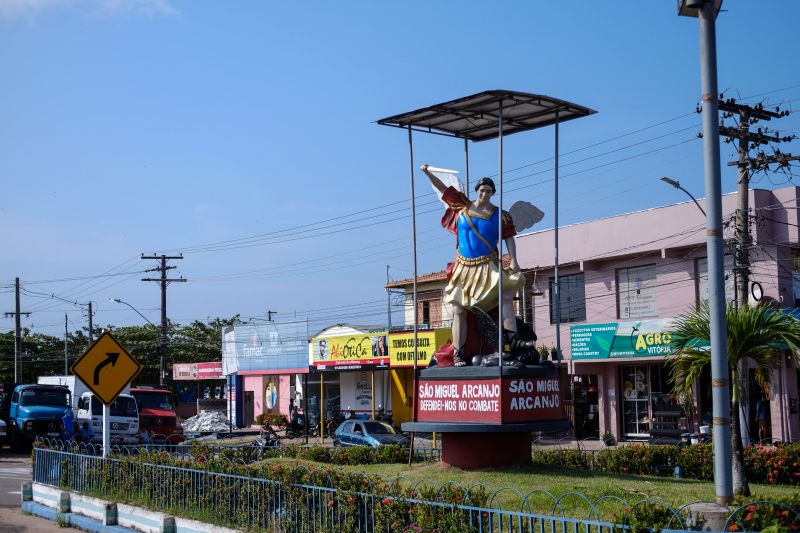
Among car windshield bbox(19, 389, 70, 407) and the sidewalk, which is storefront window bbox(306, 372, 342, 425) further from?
the sidewalk

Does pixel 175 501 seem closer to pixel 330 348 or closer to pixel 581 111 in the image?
pixel 581 111

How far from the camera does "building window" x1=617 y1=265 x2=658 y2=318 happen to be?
31828 mm

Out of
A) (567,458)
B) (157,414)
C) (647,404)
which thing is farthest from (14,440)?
(567,458)

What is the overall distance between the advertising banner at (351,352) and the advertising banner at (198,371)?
14248 mm

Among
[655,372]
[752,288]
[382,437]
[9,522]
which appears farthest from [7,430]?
[752,288]

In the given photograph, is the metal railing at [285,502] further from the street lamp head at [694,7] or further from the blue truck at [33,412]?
the blue truck at [33,412]

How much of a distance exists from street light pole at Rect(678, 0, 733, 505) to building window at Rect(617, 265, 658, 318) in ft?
82.6

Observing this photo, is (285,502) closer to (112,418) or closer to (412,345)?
(112,418)

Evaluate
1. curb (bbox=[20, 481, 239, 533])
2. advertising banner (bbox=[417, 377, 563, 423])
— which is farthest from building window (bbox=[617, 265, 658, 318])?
curb (bbox=[20, 481, 239, 533])

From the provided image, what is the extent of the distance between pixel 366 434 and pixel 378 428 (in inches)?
34.5

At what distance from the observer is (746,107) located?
25281 millimetres

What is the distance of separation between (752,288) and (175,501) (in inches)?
802

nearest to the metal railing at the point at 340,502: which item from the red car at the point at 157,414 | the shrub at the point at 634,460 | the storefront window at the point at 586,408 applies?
the shrub at the point at 634,460

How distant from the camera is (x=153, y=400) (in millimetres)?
37125
